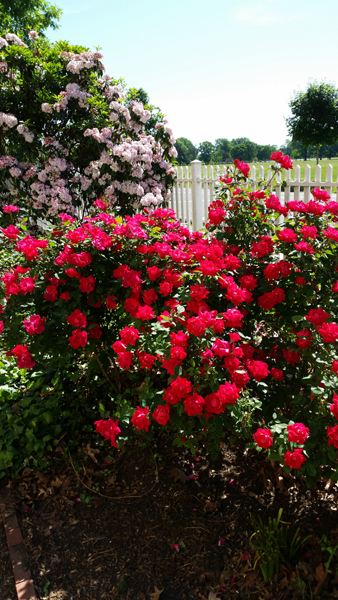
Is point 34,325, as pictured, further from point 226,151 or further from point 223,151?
point 226,151

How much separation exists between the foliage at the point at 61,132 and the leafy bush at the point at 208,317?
3687 mm

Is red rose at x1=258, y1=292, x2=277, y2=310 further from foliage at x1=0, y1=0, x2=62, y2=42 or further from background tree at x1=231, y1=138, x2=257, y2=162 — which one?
background tree at x1=231, y1=138, x2=257, y2=162

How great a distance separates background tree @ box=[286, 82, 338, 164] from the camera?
1688 cm

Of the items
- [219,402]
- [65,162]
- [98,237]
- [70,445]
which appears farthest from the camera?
[65,162]

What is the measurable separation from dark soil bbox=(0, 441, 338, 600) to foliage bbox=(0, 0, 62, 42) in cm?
1375

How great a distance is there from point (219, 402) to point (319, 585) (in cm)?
88

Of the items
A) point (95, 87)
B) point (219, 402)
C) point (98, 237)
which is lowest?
point (219, 402)

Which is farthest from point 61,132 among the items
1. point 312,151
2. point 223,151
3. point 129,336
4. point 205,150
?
point 223,151

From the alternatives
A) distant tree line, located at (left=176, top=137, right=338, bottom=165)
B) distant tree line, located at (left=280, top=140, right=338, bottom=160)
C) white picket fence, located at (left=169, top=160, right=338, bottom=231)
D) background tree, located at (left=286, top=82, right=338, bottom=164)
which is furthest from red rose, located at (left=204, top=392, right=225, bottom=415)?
distant tree line, located at (left=176, top=137, right=338, bottom=165)

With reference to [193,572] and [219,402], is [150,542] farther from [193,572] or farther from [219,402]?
[219,402]

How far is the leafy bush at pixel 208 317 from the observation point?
1675 mm

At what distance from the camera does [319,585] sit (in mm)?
1748

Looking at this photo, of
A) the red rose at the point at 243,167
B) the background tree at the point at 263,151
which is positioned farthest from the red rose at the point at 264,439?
the background tree at the point at 263,151

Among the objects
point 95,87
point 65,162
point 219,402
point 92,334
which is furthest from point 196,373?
point 95,87
